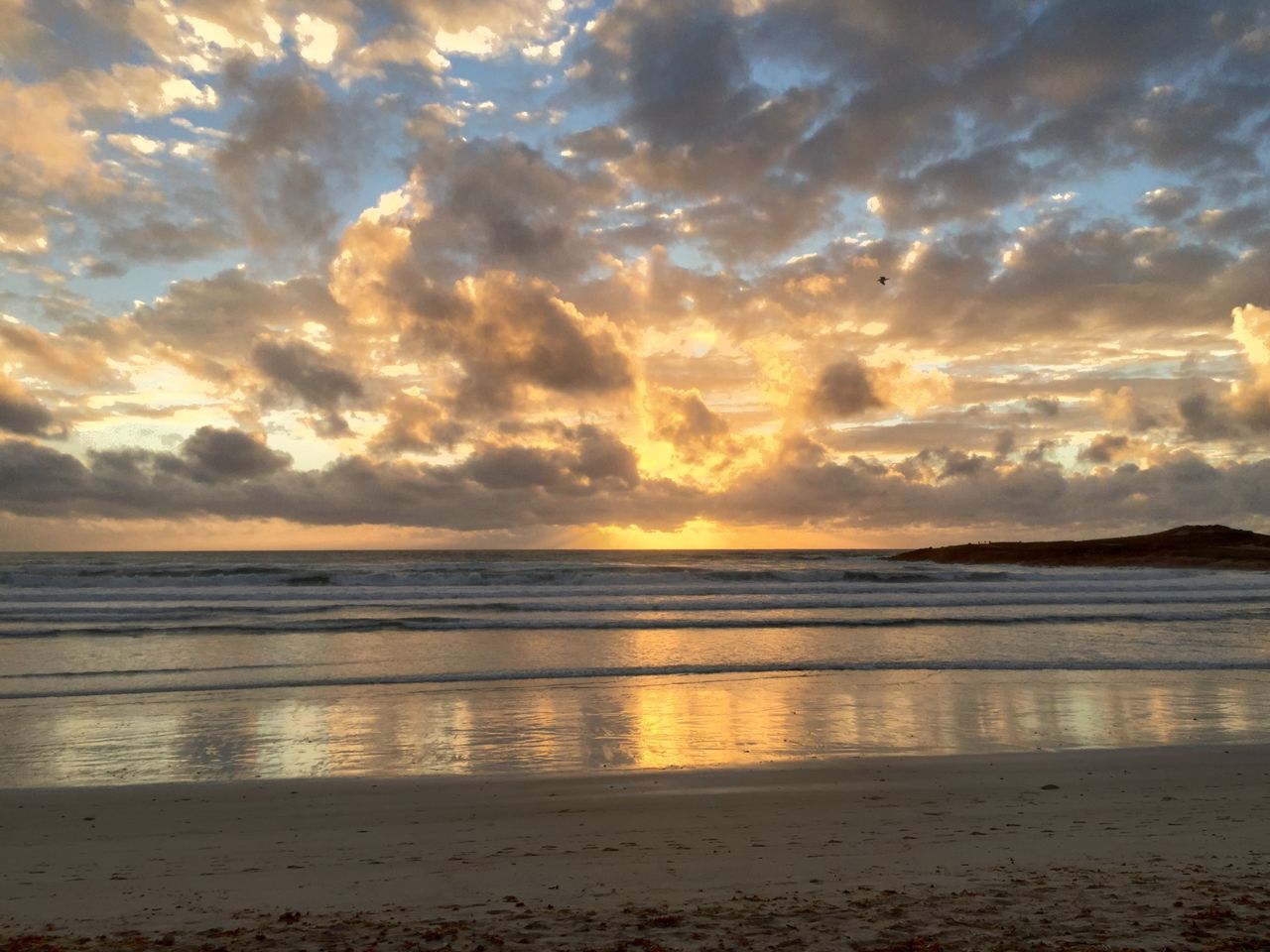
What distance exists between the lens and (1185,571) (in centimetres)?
5484

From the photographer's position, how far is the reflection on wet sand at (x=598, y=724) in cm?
1058

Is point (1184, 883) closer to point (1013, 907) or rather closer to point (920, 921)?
Result: point (1013, 907)

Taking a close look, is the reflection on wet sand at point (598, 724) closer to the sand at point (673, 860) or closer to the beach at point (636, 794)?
the beach at point (636, 794)

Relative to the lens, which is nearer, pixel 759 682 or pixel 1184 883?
pixel 1184 883

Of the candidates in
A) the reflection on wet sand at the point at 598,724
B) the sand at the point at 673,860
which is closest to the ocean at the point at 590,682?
the reflection on wet sand at the point at 598,724

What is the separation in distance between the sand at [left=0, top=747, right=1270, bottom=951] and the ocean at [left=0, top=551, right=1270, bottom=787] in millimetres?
1127

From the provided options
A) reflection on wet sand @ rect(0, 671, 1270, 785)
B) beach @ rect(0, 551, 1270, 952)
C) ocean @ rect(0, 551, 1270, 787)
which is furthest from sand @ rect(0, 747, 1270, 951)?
ocean @ rect(0, 551, 1270, 787)

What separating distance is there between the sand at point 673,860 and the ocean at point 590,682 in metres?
1.13

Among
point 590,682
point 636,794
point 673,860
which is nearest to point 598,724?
point 636,794

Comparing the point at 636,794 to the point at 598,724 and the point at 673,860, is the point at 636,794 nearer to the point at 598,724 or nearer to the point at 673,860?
the point at 673,860

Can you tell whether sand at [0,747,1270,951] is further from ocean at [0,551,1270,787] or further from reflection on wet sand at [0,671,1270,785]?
ocean at [0,551,1270,787]

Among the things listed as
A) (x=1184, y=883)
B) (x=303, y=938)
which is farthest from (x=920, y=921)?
(x=303, y=938)

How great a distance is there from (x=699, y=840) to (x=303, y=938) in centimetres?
336

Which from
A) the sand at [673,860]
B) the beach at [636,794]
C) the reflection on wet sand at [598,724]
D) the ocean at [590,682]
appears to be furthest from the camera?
the ocean at [590,682]
